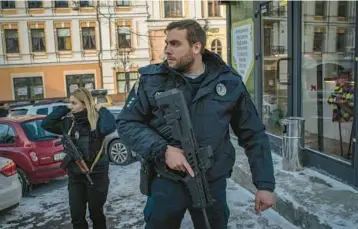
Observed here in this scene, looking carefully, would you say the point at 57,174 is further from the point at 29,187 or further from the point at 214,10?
the point at 214,10

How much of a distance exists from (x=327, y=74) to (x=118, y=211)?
392 centimetres

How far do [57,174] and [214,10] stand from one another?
27.3 metres

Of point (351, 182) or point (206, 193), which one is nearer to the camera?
point (206, 193)

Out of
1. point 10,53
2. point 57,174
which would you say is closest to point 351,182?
point 57,174

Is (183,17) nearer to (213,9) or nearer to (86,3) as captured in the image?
(213,9)

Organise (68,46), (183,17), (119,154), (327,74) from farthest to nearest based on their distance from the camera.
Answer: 1. (183,17)
2. (68,46)
3. (119,154)
4. (327,74)

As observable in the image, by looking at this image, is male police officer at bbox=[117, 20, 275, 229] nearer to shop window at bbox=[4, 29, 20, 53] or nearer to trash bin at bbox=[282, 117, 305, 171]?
trash bin at bbox=[282, 117, 305, 171]

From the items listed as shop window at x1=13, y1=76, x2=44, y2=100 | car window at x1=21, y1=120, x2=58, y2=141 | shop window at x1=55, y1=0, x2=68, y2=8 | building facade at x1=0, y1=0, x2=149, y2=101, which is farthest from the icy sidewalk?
shop window at x1=55, y1=0, x2=68, y2=8

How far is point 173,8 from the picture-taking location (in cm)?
3128

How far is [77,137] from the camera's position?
4.08 meters

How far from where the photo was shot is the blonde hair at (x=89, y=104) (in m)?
4.07

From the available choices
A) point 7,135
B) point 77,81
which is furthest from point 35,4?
point 7,135

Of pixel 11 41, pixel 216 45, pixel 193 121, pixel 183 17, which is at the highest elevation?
pixel 183 17

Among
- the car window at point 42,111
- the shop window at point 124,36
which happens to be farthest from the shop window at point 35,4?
the car window at point 42,111
